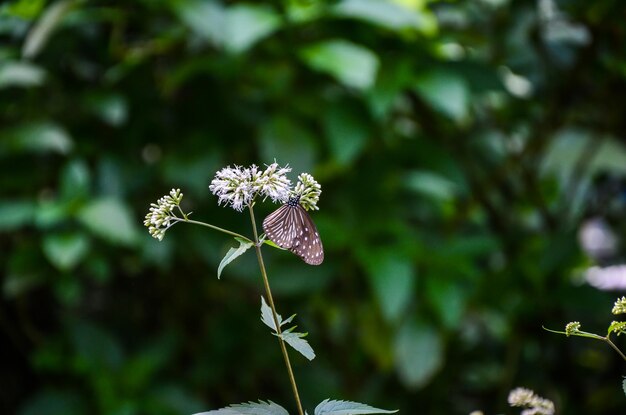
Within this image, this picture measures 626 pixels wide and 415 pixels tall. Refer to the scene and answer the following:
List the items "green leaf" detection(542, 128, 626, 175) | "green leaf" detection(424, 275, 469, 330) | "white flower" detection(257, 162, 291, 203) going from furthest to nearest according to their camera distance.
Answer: "green leaf" detection(542, 128, 626, 175)
"green leaf" detection(424, 275, 469, 330)
"white flower" detection(257, 162, 291, 203)

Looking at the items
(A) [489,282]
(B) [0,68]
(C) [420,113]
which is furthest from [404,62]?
(B) [0,68]

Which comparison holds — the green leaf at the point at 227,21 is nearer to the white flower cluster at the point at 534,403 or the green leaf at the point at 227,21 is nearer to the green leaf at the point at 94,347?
the green leaf at the point at 94,347

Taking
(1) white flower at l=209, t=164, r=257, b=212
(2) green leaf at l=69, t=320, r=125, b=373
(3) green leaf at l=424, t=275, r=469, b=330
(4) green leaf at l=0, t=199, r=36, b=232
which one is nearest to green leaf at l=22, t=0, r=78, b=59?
(4) green leaf at l=0, t=199, r=36, b=232

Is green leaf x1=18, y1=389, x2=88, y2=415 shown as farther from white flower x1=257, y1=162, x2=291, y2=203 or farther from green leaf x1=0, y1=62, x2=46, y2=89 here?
white flower x1=257, y1=162, x2=291, y2=203

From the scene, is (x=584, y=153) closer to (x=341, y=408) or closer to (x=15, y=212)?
(x=15, y=212)

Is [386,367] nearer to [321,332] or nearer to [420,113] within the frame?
[321,332]

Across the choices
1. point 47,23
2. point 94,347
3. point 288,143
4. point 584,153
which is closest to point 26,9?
point 47,23
